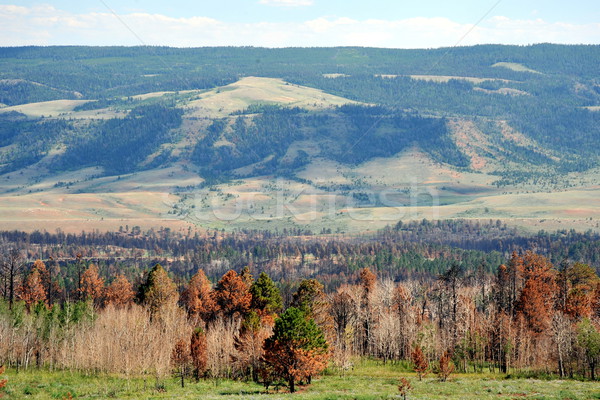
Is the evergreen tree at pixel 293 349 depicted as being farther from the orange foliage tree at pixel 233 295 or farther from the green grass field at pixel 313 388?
the orange foliage tree at pixel 233 295

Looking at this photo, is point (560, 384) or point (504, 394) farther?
point (560, 384)

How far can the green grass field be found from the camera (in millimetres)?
63562

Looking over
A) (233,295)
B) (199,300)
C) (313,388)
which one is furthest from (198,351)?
(199,300)

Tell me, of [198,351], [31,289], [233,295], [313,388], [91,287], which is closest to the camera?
[313,388]

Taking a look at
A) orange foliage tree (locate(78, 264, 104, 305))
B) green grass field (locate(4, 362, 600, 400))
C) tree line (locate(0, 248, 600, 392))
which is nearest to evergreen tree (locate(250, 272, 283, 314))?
tree line (locate(0, 248, 600, 392))

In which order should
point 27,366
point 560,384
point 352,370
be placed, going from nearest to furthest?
point 560,384, point 27,366, point 352,370

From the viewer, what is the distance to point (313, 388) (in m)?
73.8

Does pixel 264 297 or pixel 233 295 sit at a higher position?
pixel 264 297

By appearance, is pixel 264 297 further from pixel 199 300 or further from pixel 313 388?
pixel 313 388

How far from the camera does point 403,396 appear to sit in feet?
202

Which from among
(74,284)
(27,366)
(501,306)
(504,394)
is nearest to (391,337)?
(501,306)

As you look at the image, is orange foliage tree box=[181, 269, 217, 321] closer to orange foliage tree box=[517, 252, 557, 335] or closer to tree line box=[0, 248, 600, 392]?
tree line box=[0, 248, 600, 392]

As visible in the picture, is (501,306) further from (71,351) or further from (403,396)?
(71,351)

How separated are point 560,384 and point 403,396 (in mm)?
19908
